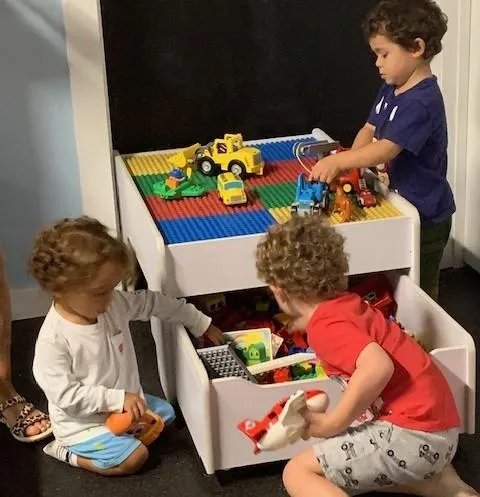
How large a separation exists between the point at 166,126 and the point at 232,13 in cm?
30

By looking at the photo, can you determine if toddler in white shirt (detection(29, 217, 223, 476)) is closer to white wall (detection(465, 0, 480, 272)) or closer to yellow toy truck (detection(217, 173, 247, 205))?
yellow toy truck (detection(217, 173, 247, 205))

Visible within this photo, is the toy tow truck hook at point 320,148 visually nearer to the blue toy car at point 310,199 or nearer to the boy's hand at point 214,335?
the blue toy car at point 310,199

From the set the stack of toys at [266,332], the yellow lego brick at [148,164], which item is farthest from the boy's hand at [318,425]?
the yellow lego brick at [148,164]

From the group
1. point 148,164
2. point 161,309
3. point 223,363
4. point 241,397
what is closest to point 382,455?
point 241,397

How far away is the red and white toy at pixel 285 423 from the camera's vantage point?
1.32 metres

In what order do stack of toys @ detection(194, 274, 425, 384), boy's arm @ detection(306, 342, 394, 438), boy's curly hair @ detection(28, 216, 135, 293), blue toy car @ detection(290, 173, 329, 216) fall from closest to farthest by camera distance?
boy's arm @ detection(306, 342, 394, 438) < boy's curly hair @ detection(28, 216, 135, 293) < stack of toys @ detection(194, 274, 425, 384) < blue toy car @ detection(290, 173, 329, 216)

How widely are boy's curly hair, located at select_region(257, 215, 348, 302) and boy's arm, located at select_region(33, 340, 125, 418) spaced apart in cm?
37

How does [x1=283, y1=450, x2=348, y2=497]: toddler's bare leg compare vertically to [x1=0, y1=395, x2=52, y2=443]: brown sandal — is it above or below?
above

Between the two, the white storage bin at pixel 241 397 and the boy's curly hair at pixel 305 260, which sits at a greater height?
the boy's curly hair at pixel 305 260

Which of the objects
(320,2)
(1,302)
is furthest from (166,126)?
(1,302)

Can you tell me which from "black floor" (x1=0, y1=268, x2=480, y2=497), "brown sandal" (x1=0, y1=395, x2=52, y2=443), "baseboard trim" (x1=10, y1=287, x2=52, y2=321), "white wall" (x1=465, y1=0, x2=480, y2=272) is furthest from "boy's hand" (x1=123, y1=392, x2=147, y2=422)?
"white wall" (x1=465, y1=0, x2=480, y2=272)

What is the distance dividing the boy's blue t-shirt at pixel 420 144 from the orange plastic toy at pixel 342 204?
5.2 inches

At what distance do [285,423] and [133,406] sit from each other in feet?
1.17

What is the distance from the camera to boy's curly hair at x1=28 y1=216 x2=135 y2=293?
1.54 m
